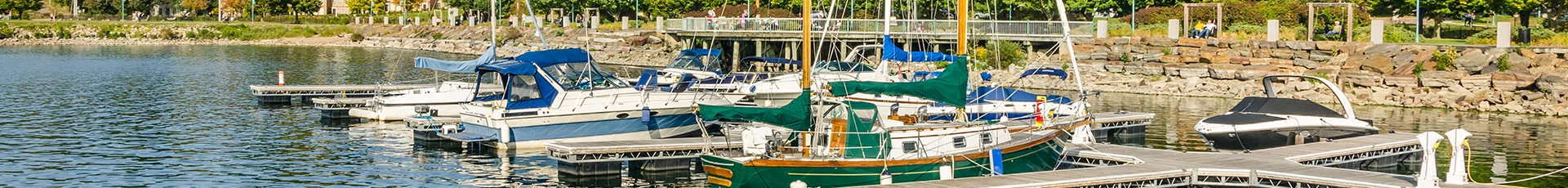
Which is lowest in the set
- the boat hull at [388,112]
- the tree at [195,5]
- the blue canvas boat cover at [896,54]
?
the boat hull at [388,112]

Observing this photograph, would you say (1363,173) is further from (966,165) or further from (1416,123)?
(1416,123)

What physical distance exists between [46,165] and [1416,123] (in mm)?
33578

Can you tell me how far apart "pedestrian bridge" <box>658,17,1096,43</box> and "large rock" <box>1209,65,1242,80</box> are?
5.09 meters

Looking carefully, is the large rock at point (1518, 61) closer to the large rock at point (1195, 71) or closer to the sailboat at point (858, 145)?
the large rock at point (1195, 71)

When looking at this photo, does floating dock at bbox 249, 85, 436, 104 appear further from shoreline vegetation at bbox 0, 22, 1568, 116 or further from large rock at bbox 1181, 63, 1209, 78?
large rock at bbox 1181, 63, 1209, 78

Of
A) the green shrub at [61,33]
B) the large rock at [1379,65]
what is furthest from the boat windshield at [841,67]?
the green shrub at [61,33]

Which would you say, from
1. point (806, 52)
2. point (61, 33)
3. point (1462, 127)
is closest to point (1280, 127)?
point (1462, 127)

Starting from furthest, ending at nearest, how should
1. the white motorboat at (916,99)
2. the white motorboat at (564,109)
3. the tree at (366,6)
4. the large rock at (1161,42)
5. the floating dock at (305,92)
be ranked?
the tree at (366,6) → the large rock at (1161,42) → the floating dock at (305,92) → the white motorboat at (916,99) → the white motorboat at (564,109)

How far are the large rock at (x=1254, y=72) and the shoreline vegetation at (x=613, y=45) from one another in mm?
255

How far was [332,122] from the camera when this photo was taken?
47.9 metres

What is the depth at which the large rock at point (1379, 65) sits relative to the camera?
5797 cm

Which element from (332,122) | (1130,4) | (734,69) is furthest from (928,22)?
(332,122)

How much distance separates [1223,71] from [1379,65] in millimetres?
4983

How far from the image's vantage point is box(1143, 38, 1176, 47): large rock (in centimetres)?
6575
